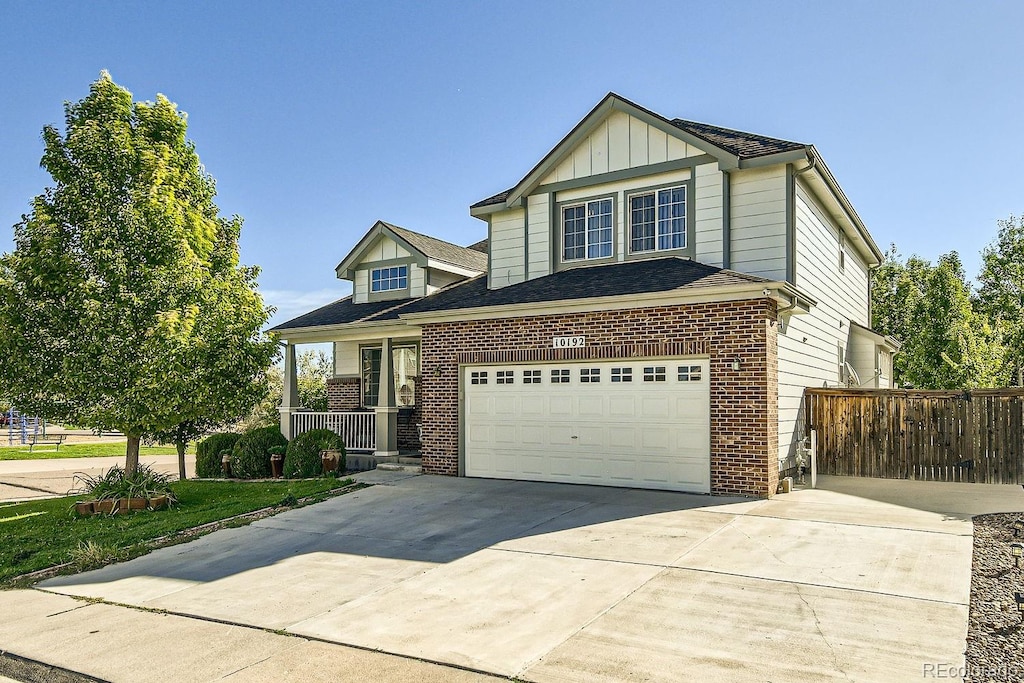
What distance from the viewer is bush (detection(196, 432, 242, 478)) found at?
18094mm

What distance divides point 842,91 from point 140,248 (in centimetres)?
1399

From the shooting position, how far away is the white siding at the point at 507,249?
1732cm

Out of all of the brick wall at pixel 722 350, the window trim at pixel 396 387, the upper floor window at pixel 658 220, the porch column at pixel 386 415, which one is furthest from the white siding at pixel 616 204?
the window trim at pixel 396 387

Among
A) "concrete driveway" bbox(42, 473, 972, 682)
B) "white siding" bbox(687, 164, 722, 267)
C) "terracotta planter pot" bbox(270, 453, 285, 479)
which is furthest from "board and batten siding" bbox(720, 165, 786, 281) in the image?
"terracotta planter pot" bbox(270, 453, 285, 479)

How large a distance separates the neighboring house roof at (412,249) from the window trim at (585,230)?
466 cm

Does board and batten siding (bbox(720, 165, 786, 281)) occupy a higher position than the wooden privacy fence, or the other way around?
board and batten siding (bbox(720, 165, 786, 281))

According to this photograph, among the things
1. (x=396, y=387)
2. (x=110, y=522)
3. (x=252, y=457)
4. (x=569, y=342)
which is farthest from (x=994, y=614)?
(x=396, y=387)

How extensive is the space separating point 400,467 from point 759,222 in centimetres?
922

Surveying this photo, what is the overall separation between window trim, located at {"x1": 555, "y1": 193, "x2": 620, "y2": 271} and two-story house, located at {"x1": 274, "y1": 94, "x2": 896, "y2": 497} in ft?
0.11

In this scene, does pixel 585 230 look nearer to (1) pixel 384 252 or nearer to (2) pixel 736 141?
(2) pixel 736 141

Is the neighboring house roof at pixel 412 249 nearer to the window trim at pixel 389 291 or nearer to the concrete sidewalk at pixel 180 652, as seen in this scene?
the window trim at pixel 389 291

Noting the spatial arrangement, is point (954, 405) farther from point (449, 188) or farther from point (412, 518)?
point (449, 188)

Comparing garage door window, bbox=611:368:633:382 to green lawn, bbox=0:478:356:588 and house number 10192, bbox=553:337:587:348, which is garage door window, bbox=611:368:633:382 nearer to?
house number 10192, bbox=553:337:587:348

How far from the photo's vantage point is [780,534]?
31.1 ft
